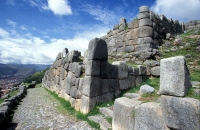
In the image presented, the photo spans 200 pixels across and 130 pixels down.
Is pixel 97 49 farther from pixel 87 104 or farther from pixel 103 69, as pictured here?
pixel 87 104

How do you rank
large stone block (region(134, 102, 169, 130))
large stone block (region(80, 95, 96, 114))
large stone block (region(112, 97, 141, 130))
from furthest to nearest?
large stone block (region(80, 95, 96, 114))
large stone block (region(112, 97, 141, 130))
large stone block (region(134, 102, 169, 130))

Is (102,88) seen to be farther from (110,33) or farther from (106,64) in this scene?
(110,33)

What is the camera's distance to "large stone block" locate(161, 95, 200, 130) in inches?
86.0

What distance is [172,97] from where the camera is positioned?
2523 millimetres

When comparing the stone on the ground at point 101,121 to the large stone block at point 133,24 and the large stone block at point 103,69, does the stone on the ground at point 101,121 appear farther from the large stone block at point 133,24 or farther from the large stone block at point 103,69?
the large stone block at point 133,24

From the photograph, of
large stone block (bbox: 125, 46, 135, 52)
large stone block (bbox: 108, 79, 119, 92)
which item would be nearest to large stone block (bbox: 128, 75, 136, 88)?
large stone block (bbox: 108, 79, 119, 92)

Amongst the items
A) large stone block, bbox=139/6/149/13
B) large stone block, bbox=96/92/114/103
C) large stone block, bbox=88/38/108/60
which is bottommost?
large stone block, bbox=96/92/114/103

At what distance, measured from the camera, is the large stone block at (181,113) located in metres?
2.19

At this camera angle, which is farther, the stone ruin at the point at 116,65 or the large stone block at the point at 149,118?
the stone ruin at the point at 116,65

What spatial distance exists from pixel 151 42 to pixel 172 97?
710 centimetres

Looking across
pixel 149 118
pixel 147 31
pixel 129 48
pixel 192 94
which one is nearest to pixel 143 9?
pixel 147 31

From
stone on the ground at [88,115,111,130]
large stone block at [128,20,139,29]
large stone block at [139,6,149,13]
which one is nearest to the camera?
stone on the ground at [88,115,111,130]

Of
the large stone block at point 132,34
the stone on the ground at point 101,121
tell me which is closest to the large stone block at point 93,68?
the stone on the ground at point 101,121

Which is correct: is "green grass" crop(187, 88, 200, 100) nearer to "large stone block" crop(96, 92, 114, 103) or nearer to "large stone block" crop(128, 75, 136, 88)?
"large stone block" crop(96, 92, 114, 103)
